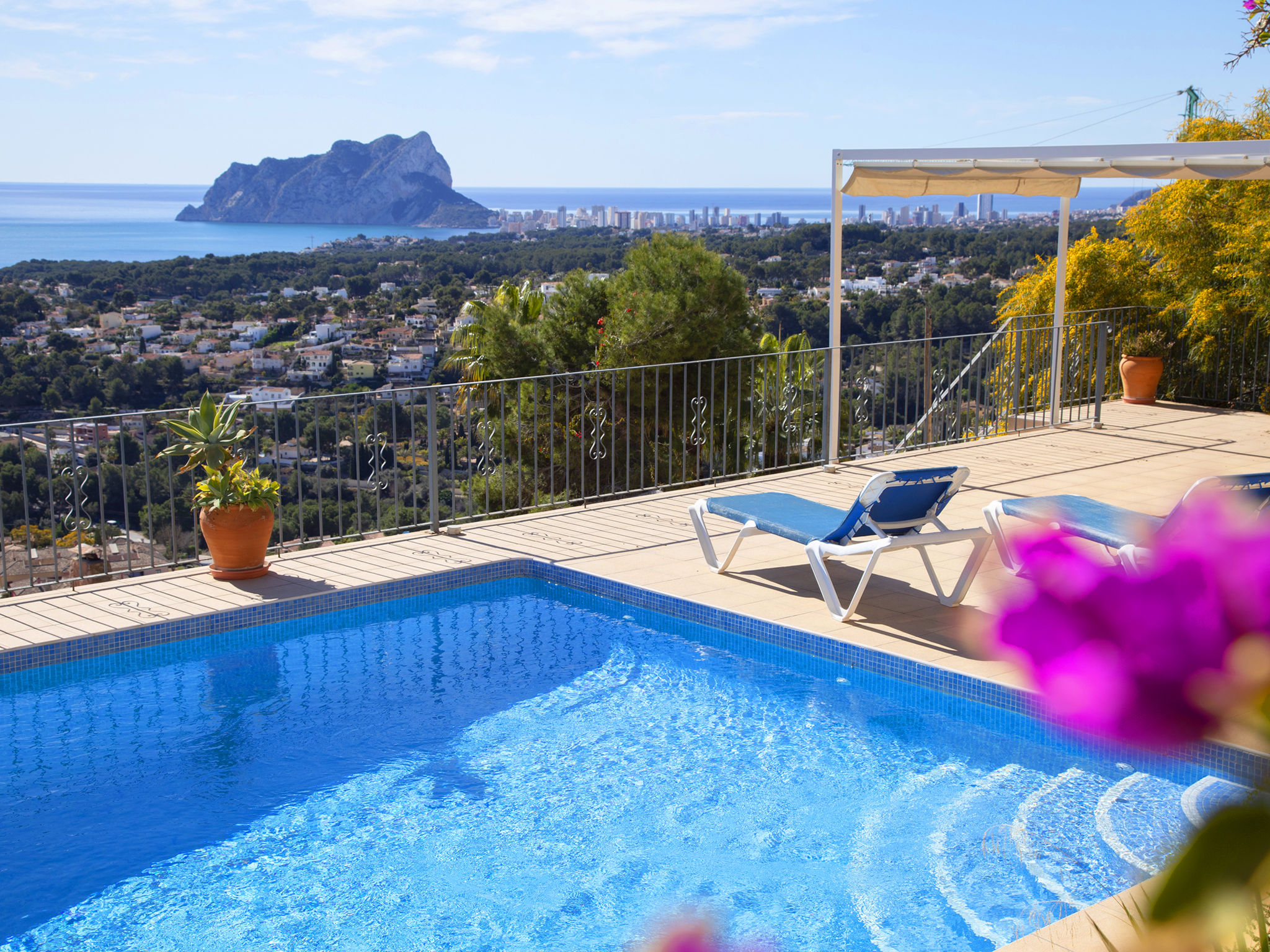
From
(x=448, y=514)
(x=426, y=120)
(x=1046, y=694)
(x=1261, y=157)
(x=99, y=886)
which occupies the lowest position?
(x=99, y=886)

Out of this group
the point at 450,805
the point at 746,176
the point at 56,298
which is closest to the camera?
the point at 450,805

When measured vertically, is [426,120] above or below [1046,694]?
above

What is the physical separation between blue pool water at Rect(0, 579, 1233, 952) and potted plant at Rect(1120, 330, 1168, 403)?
28.0ft

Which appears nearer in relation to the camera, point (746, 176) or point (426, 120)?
point (746, 176)

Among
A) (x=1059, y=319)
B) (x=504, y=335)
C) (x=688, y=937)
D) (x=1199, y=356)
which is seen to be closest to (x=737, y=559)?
(x=1059, y=319)

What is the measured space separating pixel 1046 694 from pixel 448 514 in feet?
26.7

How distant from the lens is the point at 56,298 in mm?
28500

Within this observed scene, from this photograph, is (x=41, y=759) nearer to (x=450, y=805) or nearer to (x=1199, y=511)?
(x=450, y=805)

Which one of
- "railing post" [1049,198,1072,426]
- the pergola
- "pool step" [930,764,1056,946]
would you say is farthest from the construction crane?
"pool step" [930,764,1056,946]

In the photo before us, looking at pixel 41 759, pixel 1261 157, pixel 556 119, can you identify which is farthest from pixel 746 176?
pixel 41 759

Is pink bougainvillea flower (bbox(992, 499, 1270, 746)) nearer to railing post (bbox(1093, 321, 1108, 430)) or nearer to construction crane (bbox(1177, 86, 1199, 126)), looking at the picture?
railing post (bbox(1093, 321, 1108, 430))

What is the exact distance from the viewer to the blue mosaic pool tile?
5.34 meters

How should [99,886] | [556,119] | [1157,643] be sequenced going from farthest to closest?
1. [556,119]
2. [99,886]
3. [1157,643]

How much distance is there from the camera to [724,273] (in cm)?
2166
